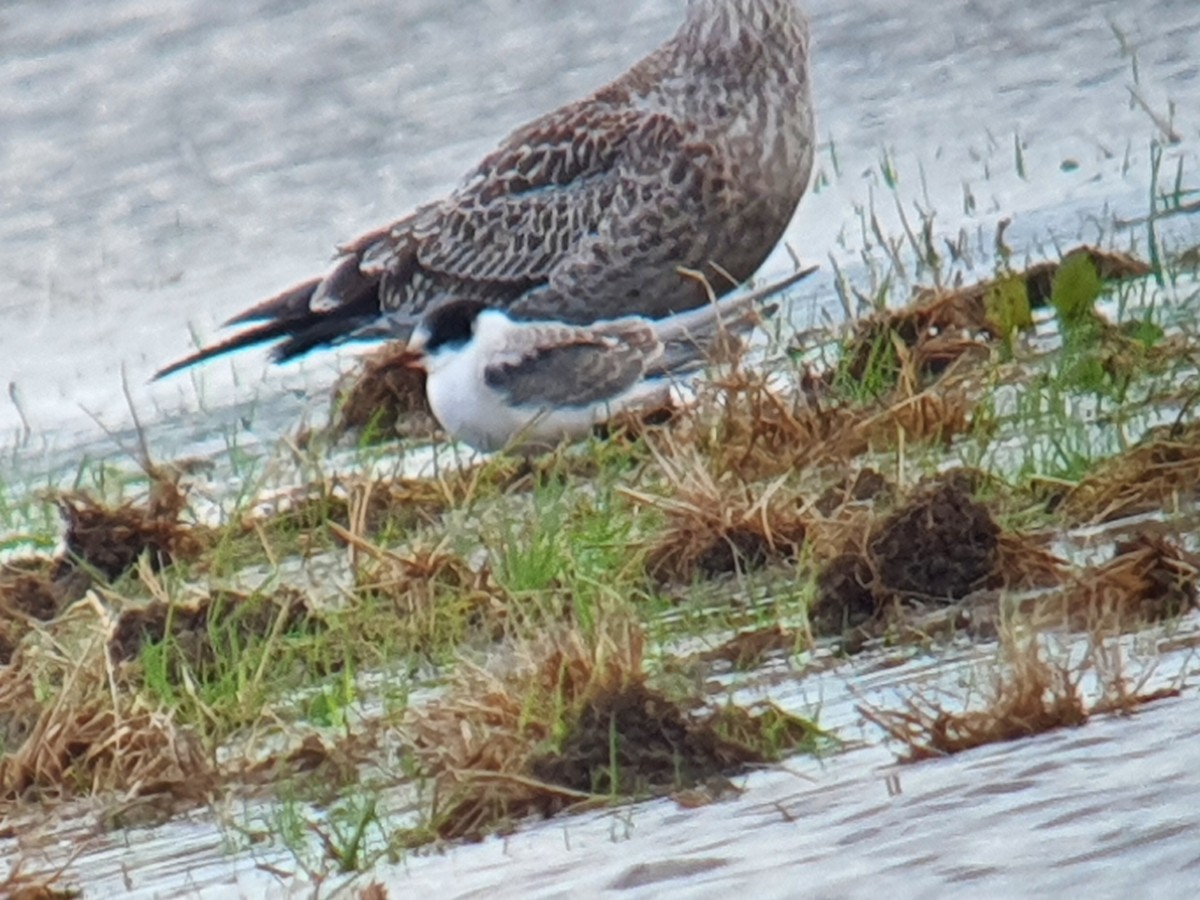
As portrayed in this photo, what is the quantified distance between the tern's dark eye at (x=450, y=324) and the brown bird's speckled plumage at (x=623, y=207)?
0.54m

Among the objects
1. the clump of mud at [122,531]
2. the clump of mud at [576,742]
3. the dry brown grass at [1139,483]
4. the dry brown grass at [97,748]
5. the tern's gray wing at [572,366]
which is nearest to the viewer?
the clump of mud at [576,742]

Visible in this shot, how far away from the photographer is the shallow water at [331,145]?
10336 millimetres

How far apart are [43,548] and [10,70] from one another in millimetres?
6845

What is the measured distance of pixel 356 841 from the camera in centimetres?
431

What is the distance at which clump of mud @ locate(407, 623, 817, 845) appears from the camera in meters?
4.58

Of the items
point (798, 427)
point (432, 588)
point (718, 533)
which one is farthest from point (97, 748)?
point (798, 427)

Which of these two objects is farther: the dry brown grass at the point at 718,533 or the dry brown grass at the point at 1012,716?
the dry brown grass at the point at 718,533

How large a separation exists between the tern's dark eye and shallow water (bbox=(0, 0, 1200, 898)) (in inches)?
17.0

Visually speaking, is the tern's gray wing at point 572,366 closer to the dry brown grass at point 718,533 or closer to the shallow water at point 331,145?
the shallow water at point 331,145

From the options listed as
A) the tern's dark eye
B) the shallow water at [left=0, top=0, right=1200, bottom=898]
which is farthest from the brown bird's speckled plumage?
the tern's dark eye

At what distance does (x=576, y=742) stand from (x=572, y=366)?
3.82 metres

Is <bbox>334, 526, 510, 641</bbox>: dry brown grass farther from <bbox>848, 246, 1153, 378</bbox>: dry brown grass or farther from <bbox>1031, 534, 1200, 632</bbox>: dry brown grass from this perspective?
<bbox>848, 246, 1153, 378</bbox>: dry brown grass

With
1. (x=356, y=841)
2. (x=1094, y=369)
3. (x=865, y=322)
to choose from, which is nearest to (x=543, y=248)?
(x=865, y=322)

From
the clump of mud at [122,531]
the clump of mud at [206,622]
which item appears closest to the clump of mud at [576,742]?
the clump of mud at [206,622]
